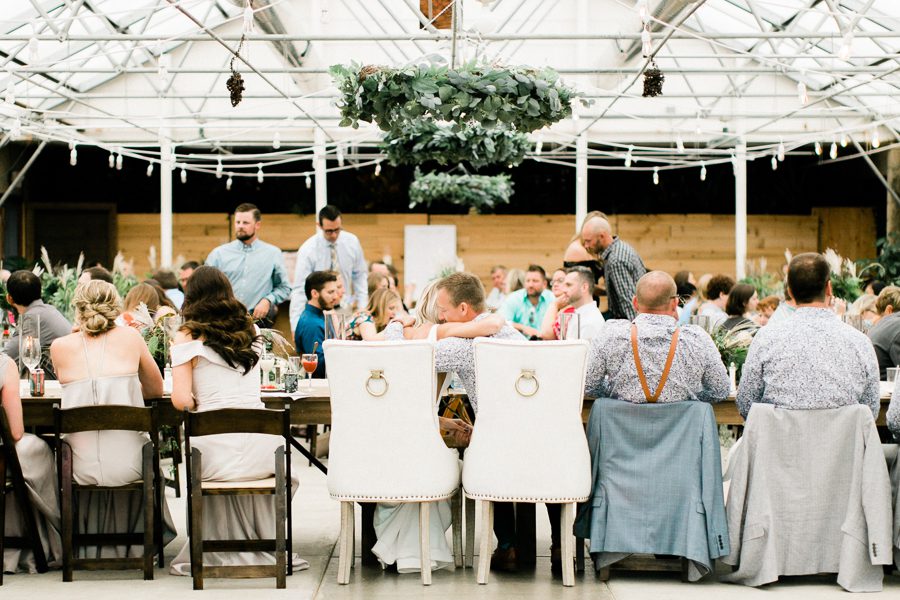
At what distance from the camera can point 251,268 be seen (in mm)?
7719

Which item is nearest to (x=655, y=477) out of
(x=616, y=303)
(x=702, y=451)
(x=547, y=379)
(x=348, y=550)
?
(x=702, y=451)

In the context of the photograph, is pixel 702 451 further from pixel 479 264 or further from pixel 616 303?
pixel 479 264

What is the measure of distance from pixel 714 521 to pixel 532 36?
17.8ft

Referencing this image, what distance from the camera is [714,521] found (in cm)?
436

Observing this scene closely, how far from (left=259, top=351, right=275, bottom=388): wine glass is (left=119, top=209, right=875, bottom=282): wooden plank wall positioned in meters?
11.9

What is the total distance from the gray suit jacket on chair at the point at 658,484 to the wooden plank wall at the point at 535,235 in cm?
1276

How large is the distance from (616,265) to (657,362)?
2.37 metres

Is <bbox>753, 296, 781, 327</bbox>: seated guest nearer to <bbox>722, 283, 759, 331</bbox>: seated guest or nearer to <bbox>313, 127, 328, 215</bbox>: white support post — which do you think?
<bbox>722, 283, 759, 331</bbox>: seated guest

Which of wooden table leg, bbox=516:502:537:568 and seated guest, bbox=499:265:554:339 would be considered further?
seated guest, bbox=499:265:554:339

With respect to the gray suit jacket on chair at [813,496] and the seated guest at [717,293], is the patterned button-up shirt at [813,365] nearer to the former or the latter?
the gray suit jacket on chair at [813,496]

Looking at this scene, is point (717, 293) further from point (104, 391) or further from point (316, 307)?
point (104, 391)

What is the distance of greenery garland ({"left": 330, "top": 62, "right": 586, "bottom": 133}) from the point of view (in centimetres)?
523

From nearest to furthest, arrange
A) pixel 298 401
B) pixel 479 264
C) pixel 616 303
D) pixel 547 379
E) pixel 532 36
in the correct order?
1. pixel 547 379
2. pixel 298 401
3. pixel 616 303
4. pixel 532 36
5. pixel 479 264

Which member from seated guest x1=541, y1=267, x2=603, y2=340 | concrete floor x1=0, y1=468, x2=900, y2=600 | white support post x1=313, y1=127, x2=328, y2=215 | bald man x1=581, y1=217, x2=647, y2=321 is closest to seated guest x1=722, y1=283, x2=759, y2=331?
bald man x1=581, y1=217, x2=647, y2=321
